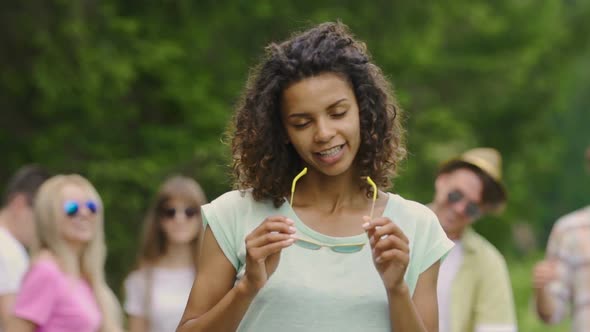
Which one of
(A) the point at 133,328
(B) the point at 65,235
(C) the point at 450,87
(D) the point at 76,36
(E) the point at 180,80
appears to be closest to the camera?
(B) the point at 65,235

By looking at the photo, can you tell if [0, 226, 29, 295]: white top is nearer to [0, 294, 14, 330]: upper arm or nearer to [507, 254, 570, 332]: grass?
[0, 294, 14, 330]: upper arm

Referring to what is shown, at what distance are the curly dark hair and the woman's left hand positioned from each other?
36 cm

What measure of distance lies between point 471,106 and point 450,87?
0.50m

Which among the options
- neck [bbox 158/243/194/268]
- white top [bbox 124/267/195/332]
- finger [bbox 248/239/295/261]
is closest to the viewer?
finger [bbox 248/239/295/261]

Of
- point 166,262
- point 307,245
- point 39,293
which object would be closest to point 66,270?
point 39,293

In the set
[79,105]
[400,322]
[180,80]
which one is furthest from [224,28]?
[400,322]

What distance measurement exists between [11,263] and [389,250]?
3.65m

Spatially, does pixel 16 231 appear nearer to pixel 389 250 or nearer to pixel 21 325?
pixel 21 325

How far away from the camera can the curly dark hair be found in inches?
149

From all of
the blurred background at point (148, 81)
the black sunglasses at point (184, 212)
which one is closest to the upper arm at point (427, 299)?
the black sunglasses at point (184, 212)

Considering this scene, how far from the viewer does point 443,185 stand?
23.8ft

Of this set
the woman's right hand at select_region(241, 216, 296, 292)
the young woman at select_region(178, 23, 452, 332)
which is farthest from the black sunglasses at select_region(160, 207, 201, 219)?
the woman's right hand at select_region(241, 216, 296, 292)

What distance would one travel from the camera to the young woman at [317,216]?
358 cm

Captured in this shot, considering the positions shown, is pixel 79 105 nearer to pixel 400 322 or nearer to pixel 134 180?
pixel 134 180
